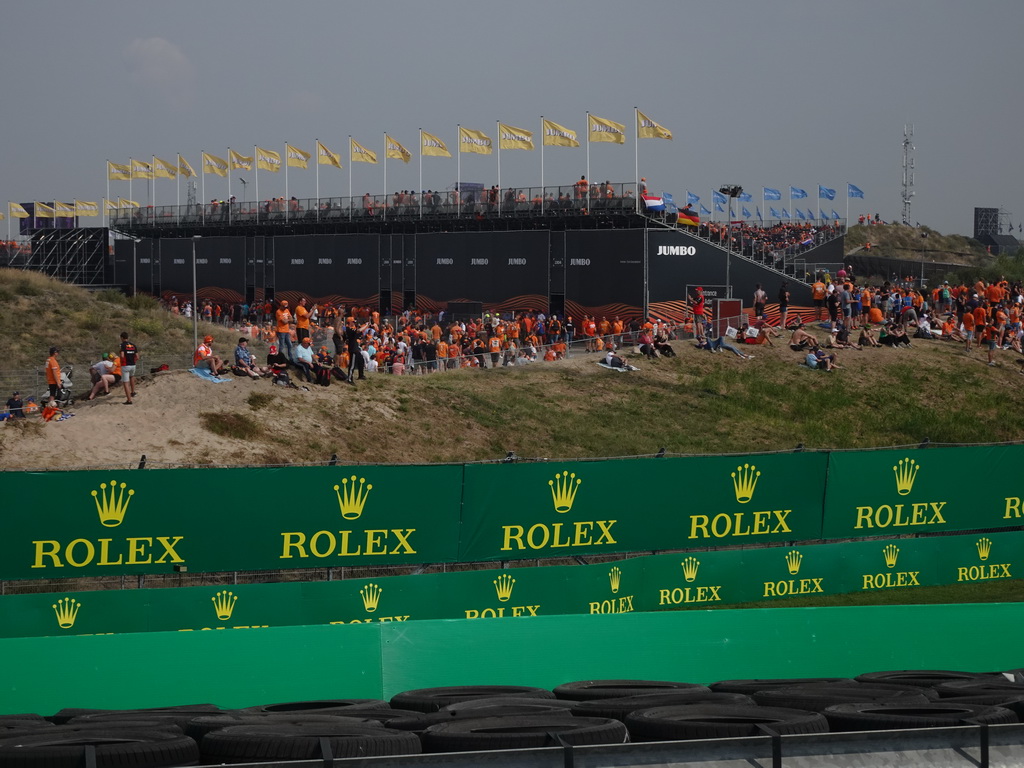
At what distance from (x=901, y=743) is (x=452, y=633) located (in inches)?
226

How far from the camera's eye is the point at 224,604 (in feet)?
50.6

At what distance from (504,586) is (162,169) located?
2778 inches

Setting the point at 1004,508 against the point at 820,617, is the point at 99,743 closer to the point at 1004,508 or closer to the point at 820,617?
the point at 820,617

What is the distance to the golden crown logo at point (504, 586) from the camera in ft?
→ 55.0

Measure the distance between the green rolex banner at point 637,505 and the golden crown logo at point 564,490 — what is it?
0.05 ft

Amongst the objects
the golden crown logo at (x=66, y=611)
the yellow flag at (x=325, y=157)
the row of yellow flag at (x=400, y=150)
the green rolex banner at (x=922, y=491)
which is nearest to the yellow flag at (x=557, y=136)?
the row of yellow flag at (x=400, y=150)

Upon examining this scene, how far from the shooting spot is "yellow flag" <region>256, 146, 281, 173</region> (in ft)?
244

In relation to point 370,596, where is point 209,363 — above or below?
above

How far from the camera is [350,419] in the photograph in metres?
29.3

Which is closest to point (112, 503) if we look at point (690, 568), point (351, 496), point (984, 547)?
point (351, 496)

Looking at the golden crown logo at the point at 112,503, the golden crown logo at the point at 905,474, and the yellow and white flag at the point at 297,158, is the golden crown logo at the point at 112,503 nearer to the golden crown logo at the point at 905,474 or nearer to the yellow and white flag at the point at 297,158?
the golden crown logo at the point at 905,474

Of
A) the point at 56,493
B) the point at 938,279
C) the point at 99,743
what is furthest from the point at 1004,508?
the point at 938,279

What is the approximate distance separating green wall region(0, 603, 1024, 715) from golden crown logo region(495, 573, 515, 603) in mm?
3856

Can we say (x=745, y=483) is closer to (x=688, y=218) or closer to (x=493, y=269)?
(x=688, y=218)
